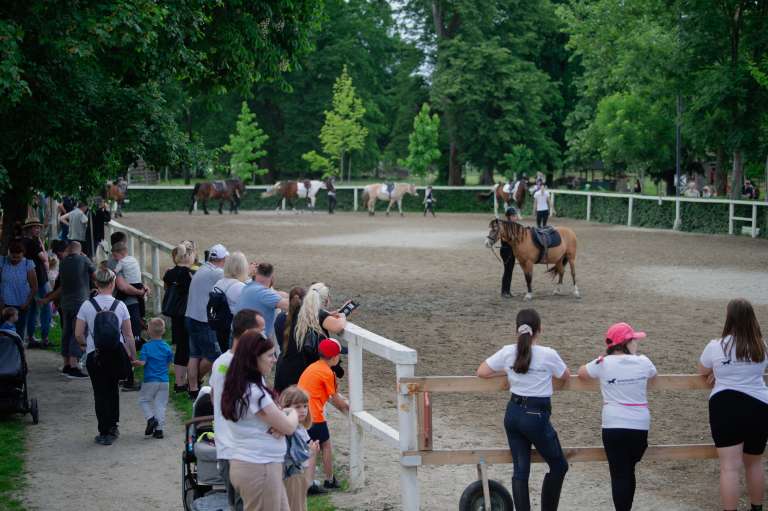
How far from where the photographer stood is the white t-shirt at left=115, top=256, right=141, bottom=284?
44.2 feet

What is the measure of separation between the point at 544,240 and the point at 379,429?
511 inches

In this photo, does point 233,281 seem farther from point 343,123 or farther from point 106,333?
point 343,123

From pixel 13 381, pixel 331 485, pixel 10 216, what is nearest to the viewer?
pixel 331 485

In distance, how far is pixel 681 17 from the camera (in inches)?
1502

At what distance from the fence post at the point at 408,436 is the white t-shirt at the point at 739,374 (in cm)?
210

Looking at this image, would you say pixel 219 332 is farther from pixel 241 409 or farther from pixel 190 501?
pixel 241 409

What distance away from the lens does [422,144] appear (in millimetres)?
70500

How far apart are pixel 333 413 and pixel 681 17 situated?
3122cm

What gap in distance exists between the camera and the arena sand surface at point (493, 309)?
8.73 m

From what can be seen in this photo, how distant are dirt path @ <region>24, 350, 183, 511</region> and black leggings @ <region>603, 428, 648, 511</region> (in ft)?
10.7

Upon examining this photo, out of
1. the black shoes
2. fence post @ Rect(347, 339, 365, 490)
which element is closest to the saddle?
the black shoes

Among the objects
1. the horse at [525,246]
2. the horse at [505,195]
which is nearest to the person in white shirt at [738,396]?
the horse at [525,246]

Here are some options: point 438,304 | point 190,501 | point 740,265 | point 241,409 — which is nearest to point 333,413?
point 190,501

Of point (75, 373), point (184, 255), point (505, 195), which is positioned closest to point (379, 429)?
point (184, 255)
